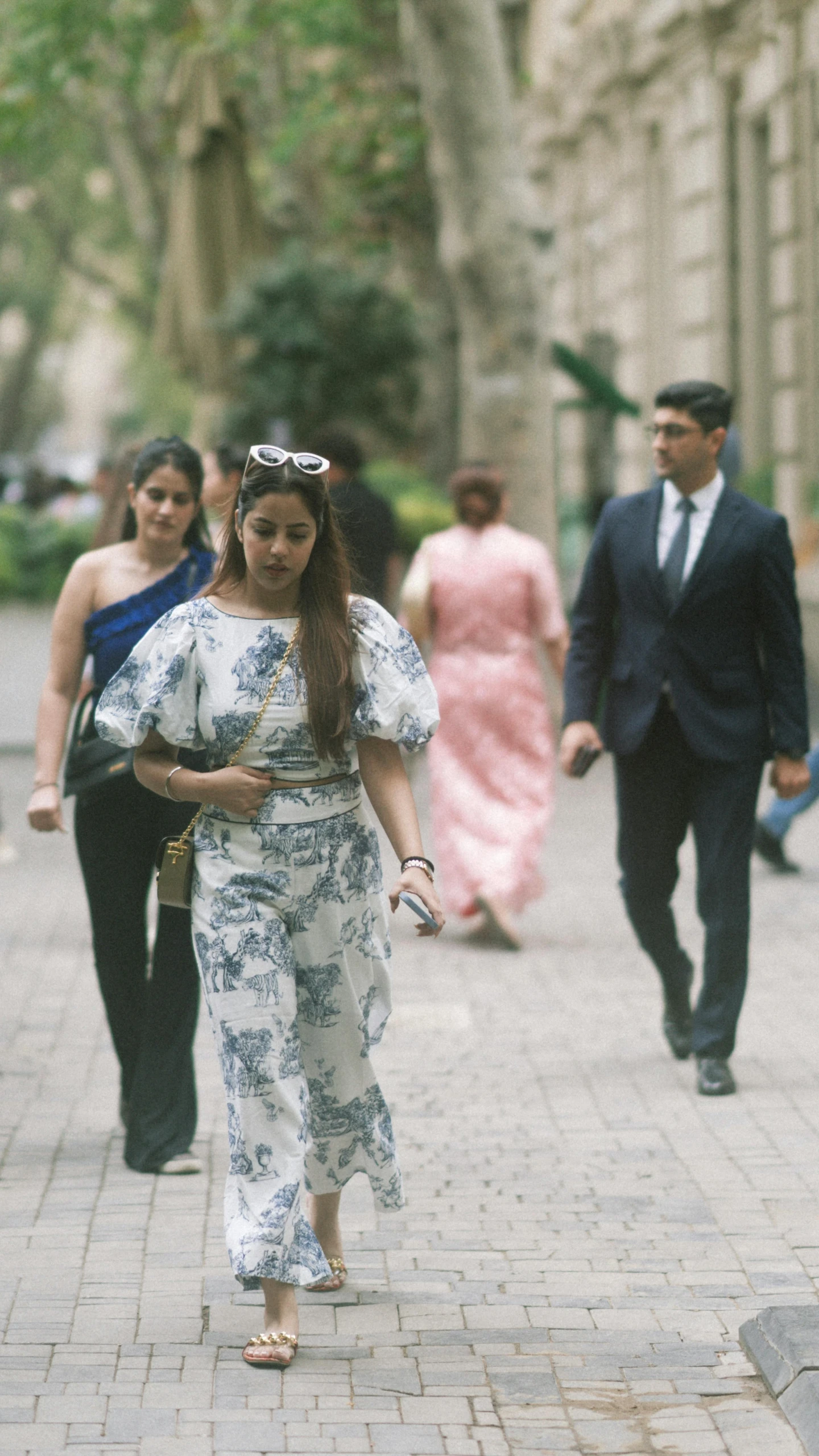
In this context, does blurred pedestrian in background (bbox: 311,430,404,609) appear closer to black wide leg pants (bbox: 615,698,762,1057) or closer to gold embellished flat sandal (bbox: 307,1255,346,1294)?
black wide leg pants (bbox: 615,698,762,1057)

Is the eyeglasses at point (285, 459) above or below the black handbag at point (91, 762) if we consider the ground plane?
above

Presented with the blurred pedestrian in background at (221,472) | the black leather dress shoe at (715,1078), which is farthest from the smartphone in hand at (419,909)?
the blurred pedestrian in background at (221,472)

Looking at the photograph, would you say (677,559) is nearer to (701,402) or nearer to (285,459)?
(701,402)

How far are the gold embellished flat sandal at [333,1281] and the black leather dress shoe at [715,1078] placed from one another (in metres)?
1.90

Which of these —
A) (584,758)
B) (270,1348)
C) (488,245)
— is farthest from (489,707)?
(488,245)

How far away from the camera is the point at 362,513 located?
407 inches

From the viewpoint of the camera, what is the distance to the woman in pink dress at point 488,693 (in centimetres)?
883

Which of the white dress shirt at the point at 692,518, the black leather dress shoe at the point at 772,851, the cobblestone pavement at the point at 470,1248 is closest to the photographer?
Answer: the cobblestone pavement at the point at 470,1248

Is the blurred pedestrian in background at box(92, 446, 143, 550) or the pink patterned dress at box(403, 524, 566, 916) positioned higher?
the blurred pedestrian in background at box(92, 446, 143, 550)

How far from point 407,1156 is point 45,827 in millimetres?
1257

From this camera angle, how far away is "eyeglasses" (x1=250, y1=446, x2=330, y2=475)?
4227 millimetres

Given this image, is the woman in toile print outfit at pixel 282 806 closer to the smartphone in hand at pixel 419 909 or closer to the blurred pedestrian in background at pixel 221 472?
the smartphone in hand at pixel 419 909

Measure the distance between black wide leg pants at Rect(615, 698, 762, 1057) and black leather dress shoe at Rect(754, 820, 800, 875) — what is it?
3397 mm

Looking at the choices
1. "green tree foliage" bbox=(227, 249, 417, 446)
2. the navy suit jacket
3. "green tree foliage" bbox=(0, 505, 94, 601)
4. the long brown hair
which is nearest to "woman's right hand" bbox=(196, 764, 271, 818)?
the long brown hair
